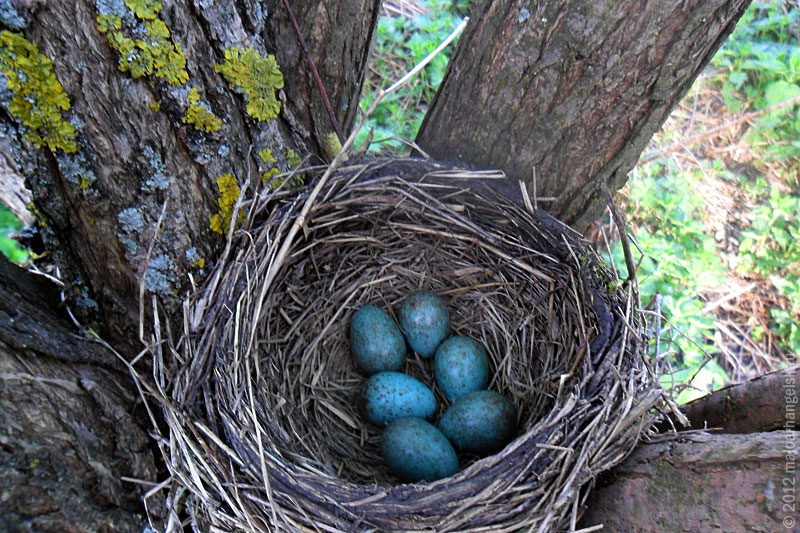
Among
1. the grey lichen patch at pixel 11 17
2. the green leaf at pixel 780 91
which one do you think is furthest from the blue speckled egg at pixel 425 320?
the green leaf at pixel 780 91

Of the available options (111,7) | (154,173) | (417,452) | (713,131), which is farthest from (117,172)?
(713,131)

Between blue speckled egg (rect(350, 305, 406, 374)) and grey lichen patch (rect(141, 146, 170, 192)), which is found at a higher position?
grey lichen patch (rect(141, 146, 170, 192))

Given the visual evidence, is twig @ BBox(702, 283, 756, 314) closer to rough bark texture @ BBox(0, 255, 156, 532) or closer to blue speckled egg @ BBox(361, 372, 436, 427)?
blue speckled egg @ BBox(361, 372, 436, 427)

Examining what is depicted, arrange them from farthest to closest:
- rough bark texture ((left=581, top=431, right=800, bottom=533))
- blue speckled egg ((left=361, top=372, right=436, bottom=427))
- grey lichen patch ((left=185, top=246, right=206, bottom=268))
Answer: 1. blue speckled egg ((left=361, top=372, right=436, bottom=427))
2. grey lichen patch ((left=185, top=246, right=206, bottom=268))
3. rough bark texture ((left=581, top=431, right=800, bottom=533))

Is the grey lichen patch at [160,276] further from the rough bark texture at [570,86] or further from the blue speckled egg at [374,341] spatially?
the rough bark texture at [570,86]

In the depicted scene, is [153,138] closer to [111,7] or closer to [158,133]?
[158,133]

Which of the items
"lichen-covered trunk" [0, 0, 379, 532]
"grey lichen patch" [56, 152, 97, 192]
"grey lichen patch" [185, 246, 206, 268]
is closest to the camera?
"lichen-covered trunk" [0, 0, 379, 532]

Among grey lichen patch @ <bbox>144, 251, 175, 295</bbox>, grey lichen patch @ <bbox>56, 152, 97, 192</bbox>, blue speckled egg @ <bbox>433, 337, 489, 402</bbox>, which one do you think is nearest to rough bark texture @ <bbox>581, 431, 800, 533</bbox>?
blue speckled egg @ <bbox>433, 337, 489, 402</bbox>
